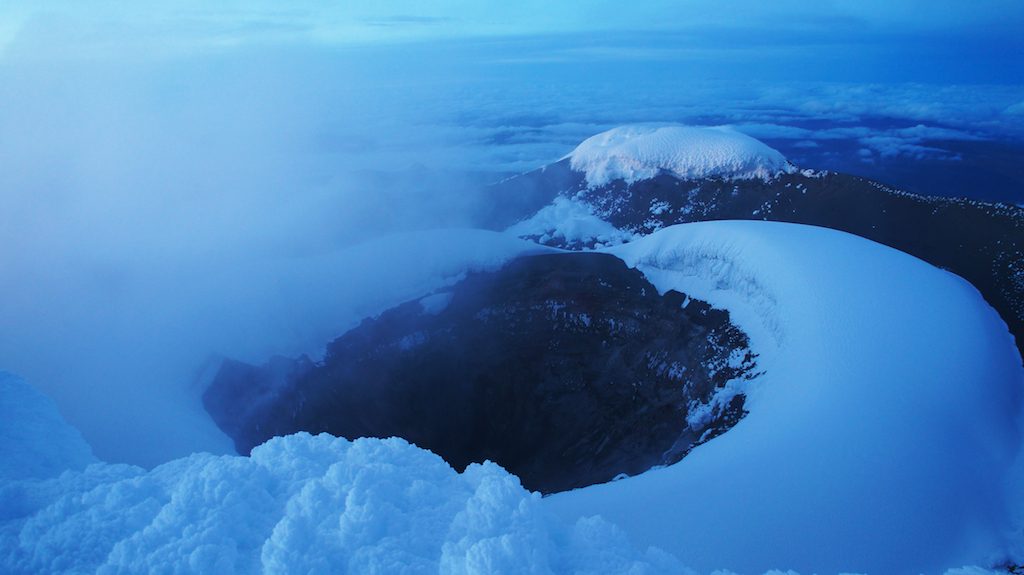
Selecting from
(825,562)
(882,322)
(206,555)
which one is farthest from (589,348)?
(206,555)

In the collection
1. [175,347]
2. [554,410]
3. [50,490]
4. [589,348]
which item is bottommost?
[554,410]

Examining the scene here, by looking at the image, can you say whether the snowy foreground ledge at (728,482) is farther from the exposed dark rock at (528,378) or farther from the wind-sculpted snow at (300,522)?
the exposed dark rock at (528,378)

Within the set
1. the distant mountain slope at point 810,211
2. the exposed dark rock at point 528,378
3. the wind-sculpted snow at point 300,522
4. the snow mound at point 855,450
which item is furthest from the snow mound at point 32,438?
the distant mountain slope at point 810,211

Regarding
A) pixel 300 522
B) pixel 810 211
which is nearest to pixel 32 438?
pixel 300 522

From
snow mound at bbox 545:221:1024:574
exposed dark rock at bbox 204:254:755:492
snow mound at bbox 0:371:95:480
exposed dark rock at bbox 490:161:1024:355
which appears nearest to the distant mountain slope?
exposed dark rock at bbox 490:161:1024:355

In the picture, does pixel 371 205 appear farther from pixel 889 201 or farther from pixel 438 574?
pixel 438 574

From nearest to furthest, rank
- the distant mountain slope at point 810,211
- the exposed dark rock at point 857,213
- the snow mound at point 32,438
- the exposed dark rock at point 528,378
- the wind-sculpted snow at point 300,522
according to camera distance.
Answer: the wind-sculpted snow at point 300,522, the snow mound at point 32,438, the exposed dark rock at point 528,378, the exposed dark rock at point 857,213, the distant mountain slope at point 810,211
